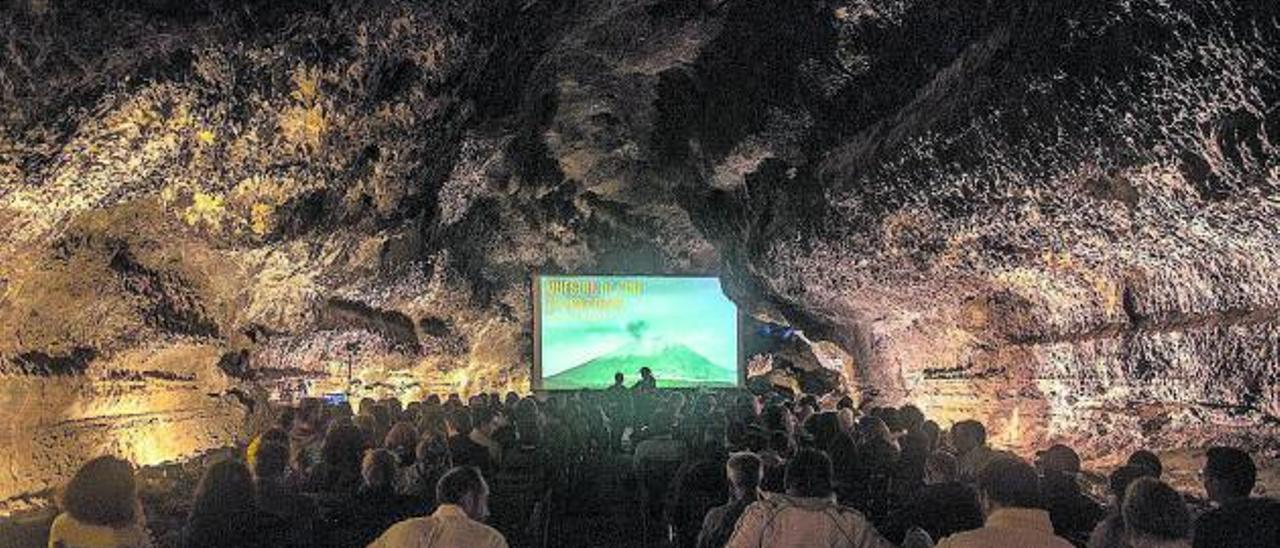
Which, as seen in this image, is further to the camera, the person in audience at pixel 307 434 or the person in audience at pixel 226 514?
the person in audience at pixel 307 434

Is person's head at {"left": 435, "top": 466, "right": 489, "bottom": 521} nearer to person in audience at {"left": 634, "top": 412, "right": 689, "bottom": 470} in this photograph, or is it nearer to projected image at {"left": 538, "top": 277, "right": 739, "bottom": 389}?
person in audience at {"left": 634, "top": 412, "right": 689, "bottom": 470}

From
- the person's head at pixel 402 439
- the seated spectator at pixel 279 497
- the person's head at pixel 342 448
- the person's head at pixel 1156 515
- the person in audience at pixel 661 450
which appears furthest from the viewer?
the person in audience at pixel 661 450

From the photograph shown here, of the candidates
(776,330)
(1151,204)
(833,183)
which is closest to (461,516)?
(1151,204)

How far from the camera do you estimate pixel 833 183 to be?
1076 centimetres

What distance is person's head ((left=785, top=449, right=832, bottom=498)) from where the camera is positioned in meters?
3.40

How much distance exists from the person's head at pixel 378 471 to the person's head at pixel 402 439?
78.5 inches

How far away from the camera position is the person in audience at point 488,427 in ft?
27.0

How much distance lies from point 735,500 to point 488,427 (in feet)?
18.4

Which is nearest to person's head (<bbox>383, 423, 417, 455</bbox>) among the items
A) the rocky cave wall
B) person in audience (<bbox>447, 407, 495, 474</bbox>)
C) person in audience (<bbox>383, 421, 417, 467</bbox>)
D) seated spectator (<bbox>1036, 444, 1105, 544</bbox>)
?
person in audience (<bbox>383, 421, 417, 467</bbox>)

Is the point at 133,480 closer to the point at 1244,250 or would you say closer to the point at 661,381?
the point at 1244,250

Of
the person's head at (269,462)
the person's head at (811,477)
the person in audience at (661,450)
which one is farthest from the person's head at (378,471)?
the person in audience at (661,450)

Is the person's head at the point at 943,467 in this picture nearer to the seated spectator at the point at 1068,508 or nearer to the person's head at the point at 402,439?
the seated spectator at the point at 1068,508

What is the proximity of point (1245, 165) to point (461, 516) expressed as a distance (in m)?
4.62

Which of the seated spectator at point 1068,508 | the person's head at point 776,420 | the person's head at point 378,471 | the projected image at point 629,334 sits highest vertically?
the projected image at point 629,334
